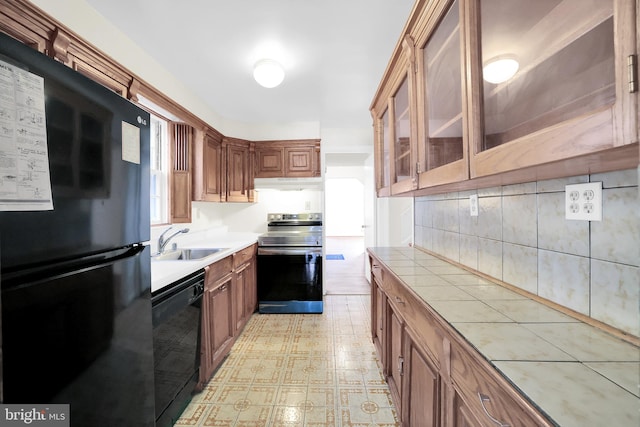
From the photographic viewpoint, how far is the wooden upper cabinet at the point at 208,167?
8.27 feet

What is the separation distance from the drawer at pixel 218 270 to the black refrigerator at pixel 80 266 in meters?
0.77

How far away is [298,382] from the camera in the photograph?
1.81 meters

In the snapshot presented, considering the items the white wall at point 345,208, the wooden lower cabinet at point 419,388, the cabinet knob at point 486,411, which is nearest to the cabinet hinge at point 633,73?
the cabinet knob at point 486,411

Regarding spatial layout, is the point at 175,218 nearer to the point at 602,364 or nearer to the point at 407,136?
the point at 407,136

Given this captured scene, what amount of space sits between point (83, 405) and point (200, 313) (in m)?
0.90

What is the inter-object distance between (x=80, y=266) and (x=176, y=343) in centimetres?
86

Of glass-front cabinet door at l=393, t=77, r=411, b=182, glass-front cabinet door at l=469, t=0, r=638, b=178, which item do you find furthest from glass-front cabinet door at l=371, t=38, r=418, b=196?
glass-front cabinet door at l=469, t=0, r=638, b=178

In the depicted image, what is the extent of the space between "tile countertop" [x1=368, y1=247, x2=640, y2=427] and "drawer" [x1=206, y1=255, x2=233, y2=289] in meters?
1.38

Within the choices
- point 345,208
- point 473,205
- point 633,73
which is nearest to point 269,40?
point 473,205

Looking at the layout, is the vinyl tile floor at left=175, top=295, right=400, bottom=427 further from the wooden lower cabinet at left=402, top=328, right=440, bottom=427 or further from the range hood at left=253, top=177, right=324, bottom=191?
the range hood at left=253, top=177, right=324, bottom=191

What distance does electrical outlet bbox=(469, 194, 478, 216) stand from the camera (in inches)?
53.7

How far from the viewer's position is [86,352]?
0.75m

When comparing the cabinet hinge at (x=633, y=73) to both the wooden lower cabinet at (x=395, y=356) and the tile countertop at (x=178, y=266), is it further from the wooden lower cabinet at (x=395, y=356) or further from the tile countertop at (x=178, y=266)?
the tile countertop at (x=178, y=266)

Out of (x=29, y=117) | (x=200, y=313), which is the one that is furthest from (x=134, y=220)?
(x=200, y=313)
